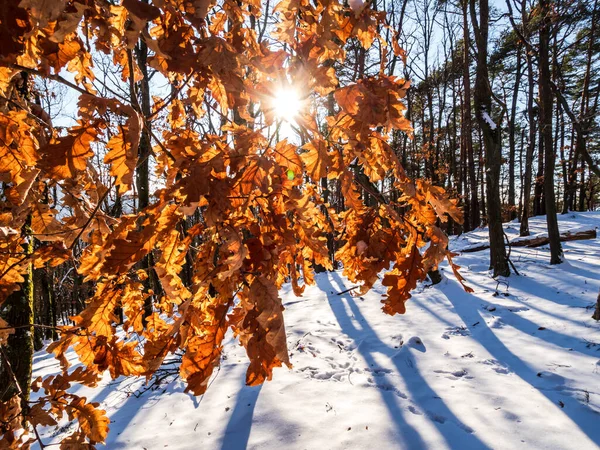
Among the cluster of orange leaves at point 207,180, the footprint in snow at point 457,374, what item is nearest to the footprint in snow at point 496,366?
the footprint in snow at point 457,374

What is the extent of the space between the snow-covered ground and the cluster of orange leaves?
1.76m

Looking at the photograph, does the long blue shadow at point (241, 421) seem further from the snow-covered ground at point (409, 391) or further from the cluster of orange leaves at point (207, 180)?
the cluster of orange leaves at point (207, 180)

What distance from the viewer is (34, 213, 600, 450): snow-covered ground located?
8.23ft

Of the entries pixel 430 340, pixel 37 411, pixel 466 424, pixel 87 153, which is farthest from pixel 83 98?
pixel 430 340

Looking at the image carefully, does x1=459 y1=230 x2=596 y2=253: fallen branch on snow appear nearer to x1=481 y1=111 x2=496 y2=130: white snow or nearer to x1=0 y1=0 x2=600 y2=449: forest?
x1=481 y1=111 x2=496 y2=130: white snow

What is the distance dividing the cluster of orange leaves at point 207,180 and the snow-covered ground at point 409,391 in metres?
1.76

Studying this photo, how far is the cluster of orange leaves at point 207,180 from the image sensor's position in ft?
2.68

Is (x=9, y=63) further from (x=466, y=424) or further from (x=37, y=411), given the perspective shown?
(x=466, y=424)

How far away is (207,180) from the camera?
0.83 m

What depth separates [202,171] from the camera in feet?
2.72

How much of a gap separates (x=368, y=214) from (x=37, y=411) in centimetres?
154

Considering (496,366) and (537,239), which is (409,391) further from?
(537,239)

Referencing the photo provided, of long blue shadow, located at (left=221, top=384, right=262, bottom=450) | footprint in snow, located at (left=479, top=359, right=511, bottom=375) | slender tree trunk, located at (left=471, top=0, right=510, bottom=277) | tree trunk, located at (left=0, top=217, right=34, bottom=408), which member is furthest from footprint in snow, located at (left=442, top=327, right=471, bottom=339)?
Answer: tree trunk, located at (left=0, top=217, right=34, bottom=408)

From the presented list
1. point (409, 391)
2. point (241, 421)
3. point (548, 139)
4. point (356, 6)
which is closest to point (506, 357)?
point (409, 391)
